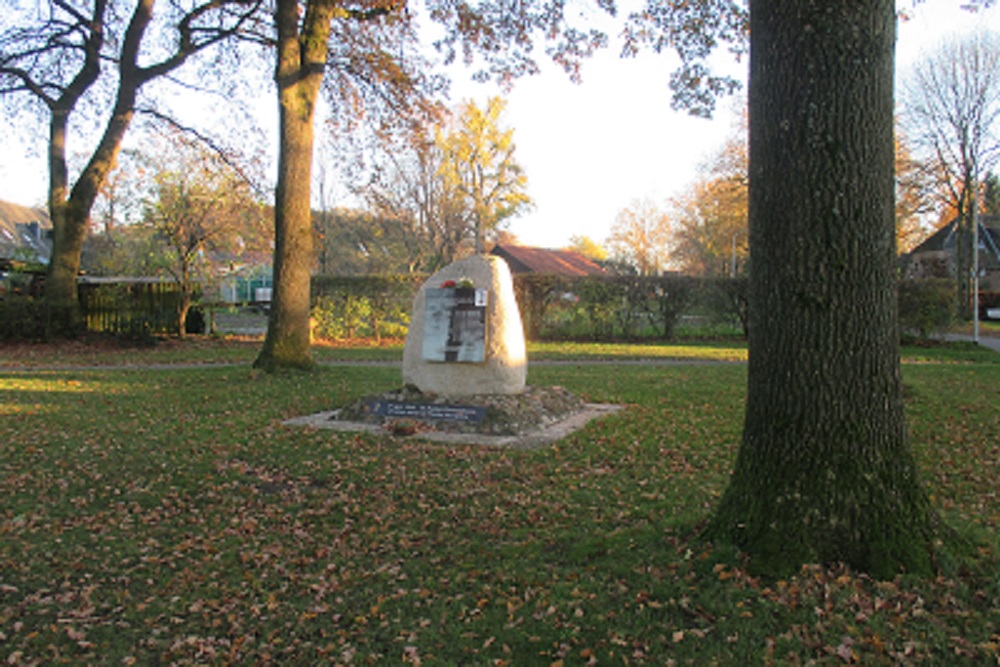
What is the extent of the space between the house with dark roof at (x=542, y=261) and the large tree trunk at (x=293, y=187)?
25.4m

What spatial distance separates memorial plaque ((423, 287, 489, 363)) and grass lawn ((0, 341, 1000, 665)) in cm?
164

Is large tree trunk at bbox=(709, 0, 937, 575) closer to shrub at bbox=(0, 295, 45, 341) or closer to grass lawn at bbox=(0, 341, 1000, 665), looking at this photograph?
grass lawn at bbox=(0, 341, 1000, 665)

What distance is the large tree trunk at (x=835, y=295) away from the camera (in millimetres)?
3490

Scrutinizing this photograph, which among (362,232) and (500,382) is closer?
(500,382)

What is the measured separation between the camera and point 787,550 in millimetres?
3545

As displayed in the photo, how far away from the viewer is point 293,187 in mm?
13469

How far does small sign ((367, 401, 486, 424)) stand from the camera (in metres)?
8.34

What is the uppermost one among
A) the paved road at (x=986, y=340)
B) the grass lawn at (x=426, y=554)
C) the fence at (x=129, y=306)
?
the fence at (x=129, y=306)

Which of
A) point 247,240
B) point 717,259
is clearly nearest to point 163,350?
point 247,240

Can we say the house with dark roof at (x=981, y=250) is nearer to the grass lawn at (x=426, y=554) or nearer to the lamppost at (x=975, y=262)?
the lamppost at (x=975, y=262)

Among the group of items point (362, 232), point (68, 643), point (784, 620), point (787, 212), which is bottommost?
point (68, 643)

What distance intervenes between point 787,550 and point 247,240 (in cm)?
2307

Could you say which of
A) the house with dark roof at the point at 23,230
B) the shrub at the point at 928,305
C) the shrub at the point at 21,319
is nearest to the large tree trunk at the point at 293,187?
the shrub at the point at 21,319

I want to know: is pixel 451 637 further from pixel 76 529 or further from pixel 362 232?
pixel 362 232
